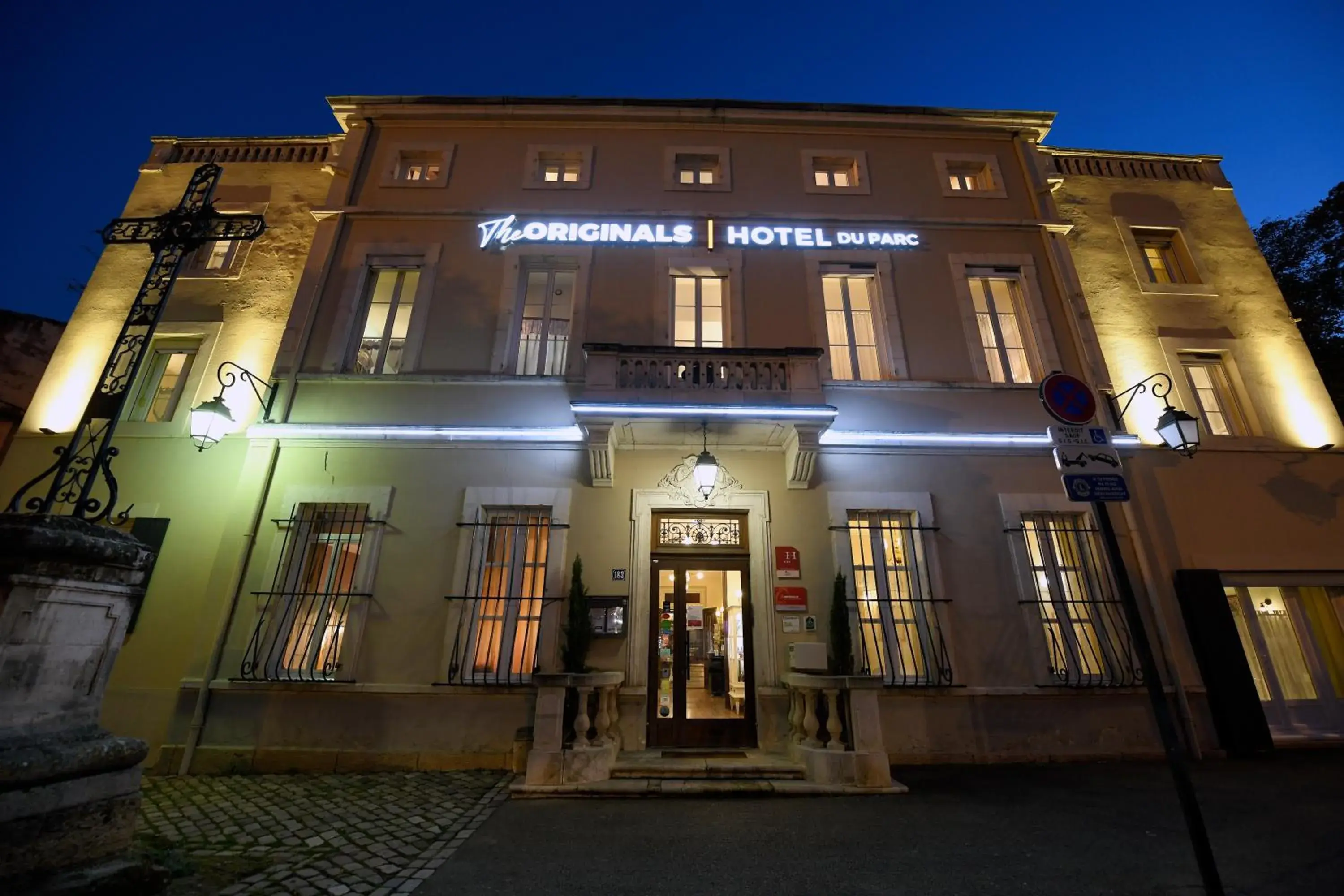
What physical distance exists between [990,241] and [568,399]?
856 cm

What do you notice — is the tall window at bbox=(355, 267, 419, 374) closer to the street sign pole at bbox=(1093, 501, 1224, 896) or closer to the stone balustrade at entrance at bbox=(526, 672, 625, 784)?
the stone balustrade at entrance at bbox=(526, 672, 625, 784)

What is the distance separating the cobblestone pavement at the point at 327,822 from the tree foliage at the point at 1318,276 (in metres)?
18.7

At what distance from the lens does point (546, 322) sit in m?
9.56

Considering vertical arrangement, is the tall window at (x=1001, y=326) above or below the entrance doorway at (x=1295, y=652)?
above

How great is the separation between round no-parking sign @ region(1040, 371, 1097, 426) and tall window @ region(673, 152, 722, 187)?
882 centimetres

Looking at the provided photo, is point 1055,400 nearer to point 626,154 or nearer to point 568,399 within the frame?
point 568,399

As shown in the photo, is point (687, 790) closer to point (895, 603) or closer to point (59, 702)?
point (895, 603)

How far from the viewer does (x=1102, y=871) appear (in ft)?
12.9

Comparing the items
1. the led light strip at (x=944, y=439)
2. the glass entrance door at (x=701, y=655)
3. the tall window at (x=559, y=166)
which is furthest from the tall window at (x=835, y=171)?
the glass entrance door at (x=701, y=655)

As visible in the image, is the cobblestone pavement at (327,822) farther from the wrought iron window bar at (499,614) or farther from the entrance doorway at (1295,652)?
the entrance doorway at (1295,652)

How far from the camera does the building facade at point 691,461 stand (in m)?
7.37

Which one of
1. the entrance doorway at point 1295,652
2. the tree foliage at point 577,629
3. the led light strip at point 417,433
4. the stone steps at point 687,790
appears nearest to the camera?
the stone steps at point 687,790

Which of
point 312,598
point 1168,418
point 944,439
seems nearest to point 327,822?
point 312,598

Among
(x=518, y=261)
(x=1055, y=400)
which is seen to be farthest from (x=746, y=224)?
(x=1055, y=400)
